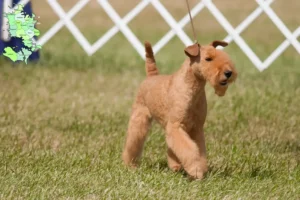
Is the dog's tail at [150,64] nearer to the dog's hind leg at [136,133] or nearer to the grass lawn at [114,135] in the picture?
the dog's hind leg at [136,133]

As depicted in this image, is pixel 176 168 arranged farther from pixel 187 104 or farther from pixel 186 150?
pixel 187 104

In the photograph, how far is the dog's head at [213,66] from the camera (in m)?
3.51

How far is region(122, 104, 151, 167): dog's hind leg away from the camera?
4.09 metres

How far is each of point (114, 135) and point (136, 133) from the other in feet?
2.59

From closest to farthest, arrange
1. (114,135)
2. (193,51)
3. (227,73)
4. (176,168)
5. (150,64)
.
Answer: (227,73) < (193,51) < (176,168) < (150,64) < (114,135)

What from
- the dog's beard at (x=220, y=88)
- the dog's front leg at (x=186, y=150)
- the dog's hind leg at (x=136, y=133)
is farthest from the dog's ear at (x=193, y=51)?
the dog's hind leg at (x=136, y=133)

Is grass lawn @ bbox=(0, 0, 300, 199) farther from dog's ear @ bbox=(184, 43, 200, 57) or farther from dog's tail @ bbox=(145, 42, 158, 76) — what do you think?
dog's ear @ bbox=(184, 43, 200, 57)

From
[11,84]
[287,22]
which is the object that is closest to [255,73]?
[11,84]

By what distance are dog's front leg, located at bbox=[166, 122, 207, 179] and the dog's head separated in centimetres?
30

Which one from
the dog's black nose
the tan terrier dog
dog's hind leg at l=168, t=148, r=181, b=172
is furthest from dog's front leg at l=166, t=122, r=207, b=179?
the dog's black nose

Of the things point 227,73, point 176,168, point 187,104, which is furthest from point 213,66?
point 176,168

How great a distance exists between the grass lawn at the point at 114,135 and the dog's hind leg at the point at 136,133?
0.24 feet

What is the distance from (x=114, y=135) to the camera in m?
4.87

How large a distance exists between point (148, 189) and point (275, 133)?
179cm
